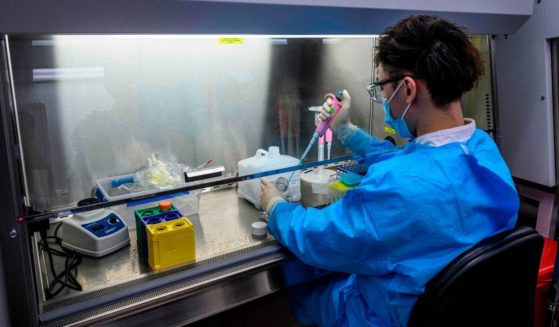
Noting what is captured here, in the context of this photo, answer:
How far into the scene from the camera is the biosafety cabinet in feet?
3.13

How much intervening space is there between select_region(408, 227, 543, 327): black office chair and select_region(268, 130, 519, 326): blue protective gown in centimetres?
6

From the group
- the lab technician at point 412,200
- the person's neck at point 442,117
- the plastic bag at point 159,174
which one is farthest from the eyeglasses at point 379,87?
the plastic bag at point 159,174

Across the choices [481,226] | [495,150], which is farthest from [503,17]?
[481,226]

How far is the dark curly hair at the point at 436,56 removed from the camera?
1064mm

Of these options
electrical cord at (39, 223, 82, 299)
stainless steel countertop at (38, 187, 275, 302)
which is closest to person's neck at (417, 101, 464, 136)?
stainless steel countertop at (38, 187, 275, 302)

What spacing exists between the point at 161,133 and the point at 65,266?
50 cm

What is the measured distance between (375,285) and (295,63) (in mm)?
865

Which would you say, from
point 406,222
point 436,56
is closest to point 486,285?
point 406,222

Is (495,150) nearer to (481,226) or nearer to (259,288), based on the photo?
(481,226)

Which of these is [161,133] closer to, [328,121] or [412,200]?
[328,121]

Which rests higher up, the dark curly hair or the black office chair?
the dark curly hair

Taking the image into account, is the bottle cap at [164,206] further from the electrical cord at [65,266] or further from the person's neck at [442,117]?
the person's neck at [442,117]

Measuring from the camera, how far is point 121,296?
41.2 inches

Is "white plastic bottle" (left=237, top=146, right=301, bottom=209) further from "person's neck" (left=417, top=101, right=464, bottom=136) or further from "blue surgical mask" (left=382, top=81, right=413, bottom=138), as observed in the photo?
"person's neck" (left=417, top=101, right=464, bottom=136)
